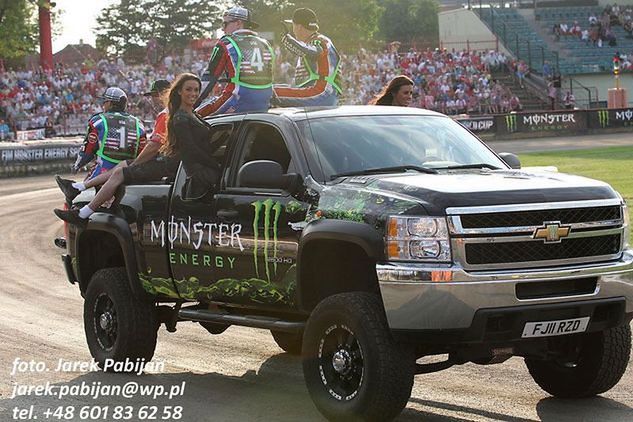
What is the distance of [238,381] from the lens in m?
8.65

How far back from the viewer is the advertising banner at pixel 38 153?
3212cm

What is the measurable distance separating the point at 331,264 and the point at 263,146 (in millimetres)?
1240

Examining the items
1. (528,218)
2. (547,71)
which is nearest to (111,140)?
(528,218)

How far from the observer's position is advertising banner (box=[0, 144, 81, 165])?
3212cm

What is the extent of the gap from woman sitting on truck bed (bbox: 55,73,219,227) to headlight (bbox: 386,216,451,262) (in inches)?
81.3

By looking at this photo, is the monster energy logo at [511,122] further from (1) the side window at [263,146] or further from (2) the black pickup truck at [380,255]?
(1) the side window at [263,146]

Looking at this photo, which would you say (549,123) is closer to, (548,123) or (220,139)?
(548,123)

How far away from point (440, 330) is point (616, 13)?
209 feet

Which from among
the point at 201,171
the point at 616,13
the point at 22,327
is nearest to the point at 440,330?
the point at 201,171

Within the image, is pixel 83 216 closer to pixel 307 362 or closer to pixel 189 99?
pixel 189 99

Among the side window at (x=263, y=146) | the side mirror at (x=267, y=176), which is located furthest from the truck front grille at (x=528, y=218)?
the side window at (x=263, y=146)

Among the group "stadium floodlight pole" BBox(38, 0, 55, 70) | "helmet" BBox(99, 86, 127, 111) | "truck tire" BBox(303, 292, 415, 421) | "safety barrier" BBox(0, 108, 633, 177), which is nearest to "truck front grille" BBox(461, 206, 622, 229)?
"truck tire" BBox(303, 292, 415, 421)

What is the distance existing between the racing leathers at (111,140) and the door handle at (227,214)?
3498 mm

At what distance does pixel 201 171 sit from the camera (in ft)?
27.1
